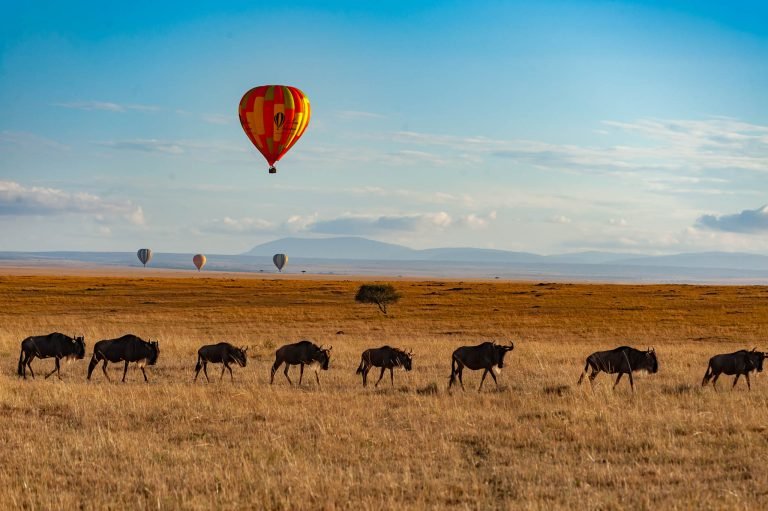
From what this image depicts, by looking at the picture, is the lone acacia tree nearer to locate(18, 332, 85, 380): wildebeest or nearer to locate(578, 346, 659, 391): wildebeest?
locate(18, 332, 85, 380): wildebeest

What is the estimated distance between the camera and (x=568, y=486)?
32.4 feet

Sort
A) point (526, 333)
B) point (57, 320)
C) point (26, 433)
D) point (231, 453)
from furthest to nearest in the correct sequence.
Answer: point (57, 320) < point (526, 333) < point (26, 433) < point (231, 453)

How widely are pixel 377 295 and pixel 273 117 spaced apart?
17585mm

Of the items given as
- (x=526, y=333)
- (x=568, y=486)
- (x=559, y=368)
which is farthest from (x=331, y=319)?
(x=568, y=486)

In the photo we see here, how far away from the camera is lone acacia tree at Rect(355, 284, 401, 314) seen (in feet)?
183

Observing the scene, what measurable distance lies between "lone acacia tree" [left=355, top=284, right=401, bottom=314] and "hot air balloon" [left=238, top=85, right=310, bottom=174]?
14.6 meters

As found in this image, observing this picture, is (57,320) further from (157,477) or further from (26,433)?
(157,477)

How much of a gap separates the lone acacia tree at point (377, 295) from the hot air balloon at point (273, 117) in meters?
14.6

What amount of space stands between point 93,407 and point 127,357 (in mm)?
4006

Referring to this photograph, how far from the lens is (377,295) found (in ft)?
184

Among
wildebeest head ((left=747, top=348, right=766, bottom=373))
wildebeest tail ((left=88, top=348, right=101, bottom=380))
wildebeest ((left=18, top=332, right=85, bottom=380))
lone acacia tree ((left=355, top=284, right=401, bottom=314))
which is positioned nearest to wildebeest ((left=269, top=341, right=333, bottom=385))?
wildebeest tail ((left=88, top=348, right=101, bottom=380))

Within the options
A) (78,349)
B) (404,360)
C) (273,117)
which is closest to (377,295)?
(273,117)

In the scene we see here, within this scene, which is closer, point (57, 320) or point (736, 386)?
point (736, 386)

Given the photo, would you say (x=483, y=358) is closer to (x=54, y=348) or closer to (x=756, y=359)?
(x=756, y=359)
